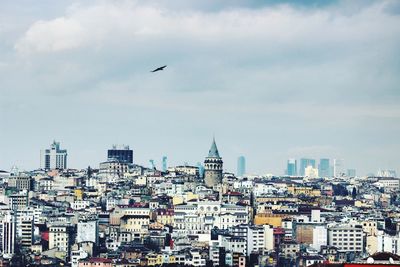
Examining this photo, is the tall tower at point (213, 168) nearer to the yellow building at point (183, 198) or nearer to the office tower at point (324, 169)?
the yellow building at point (183, 198)

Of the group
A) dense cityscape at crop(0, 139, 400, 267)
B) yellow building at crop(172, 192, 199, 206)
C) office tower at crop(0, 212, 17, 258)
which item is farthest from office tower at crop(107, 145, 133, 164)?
office tower at crop(0, 212, 17, 258)

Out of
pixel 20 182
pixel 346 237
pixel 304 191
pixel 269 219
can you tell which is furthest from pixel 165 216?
pixel 304 191

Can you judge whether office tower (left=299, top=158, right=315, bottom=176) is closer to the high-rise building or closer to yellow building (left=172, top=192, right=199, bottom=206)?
the high-rise building

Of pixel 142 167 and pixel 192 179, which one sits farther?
pixel 142 167

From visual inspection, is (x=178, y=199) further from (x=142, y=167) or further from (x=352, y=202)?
(x=142, y=167)

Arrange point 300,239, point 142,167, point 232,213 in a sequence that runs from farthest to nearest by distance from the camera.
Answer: point 142,167
point 232,213
point 300,239

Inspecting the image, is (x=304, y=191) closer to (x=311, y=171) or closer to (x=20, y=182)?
(x=20, y=182)

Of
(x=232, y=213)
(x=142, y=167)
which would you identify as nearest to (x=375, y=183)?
(x=142, y=167)
